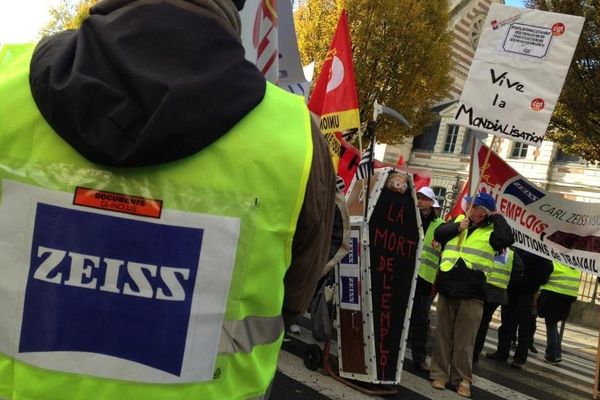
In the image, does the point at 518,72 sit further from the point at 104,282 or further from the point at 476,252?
the point at 104,282

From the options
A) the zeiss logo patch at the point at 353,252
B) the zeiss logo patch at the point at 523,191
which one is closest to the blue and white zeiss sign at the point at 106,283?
the zeiss logo patch at the point at 353,252

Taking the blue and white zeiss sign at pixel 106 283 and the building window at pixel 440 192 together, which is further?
the building window at pixel 440 192

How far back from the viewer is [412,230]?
200 inches

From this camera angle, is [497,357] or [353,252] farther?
[497,357]

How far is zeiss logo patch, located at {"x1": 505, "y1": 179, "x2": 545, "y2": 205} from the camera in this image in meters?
6.91

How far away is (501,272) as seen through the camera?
6.34 meters

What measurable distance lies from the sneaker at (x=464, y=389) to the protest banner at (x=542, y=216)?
2073 millimetres

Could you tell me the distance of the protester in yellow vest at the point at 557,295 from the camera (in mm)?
8016

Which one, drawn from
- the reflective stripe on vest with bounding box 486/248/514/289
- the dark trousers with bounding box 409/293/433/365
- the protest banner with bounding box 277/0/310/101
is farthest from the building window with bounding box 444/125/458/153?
the protest banner with bounding box 277/0/310/101

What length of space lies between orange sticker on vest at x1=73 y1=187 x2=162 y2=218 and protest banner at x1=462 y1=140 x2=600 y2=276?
5854 mm

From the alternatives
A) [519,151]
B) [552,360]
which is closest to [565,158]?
[519,151]

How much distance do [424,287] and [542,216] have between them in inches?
67.3

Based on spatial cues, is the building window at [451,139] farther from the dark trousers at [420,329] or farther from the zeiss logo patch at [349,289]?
the zeiss logo patch at [349,289]

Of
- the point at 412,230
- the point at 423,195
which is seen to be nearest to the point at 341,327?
the point at 412,230
